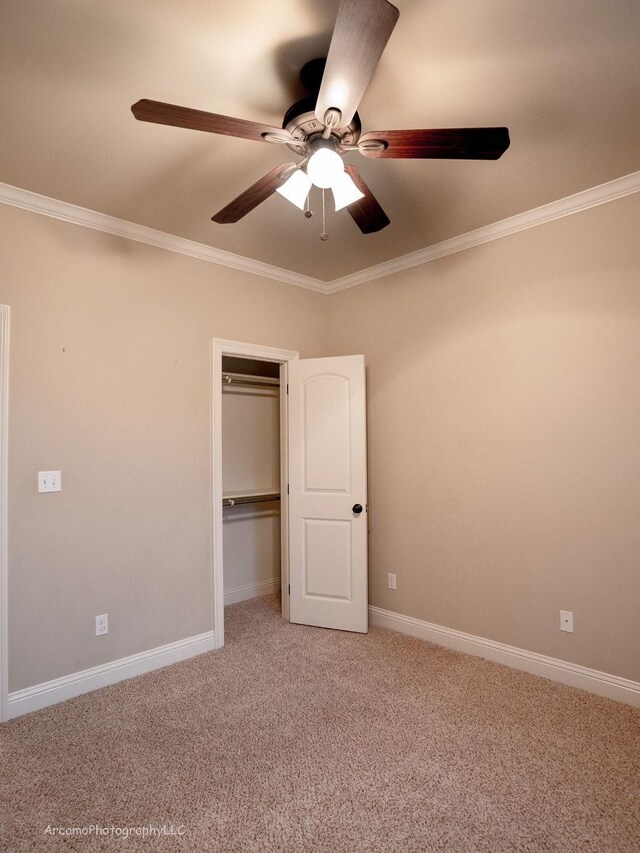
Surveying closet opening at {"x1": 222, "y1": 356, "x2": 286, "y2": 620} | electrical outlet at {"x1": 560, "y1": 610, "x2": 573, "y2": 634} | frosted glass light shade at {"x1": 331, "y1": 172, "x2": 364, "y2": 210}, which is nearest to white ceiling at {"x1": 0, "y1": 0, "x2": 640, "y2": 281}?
frosted glass light shade at {"x1": 331, "y1": 172, "x2": 364, "y2": 210}

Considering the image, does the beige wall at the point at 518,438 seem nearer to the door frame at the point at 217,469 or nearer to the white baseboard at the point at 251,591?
the door frame at the point at 217,469

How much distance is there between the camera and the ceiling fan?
1.25 meters

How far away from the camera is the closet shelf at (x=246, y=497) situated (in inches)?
153

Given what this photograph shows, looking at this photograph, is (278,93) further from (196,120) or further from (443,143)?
(443,143)

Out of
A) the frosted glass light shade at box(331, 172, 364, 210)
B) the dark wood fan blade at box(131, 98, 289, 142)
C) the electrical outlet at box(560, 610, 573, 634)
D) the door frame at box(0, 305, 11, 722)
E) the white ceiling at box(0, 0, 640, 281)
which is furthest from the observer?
the electrical outlet at box(560, 610, 573, 634)

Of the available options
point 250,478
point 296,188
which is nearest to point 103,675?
point 250,478

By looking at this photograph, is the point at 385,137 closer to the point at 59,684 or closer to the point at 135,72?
the point at 135,72

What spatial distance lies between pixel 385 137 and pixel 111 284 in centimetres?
197

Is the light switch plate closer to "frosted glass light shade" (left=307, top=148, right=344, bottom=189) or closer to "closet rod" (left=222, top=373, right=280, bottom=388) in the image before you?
"closet rod" (left=222, top=373, right=280, bottom=388)

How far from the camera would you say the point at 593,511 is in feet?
8.56

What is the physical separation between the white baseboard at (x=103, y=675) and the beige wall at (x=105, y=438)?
47mm

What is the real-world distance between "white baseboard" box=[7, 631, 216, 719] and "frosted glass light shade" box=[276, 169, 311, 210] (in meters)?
2.74

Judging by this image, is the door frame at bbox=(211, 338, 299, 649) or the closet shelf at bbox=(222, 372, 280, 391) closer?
the door frame at bbox=(211, 338, 299, 649)

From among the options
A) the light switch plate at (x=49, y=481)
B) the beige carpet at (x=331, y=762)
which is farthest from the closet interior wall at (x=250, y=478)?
the light switch plate at (x=49, y=481)
